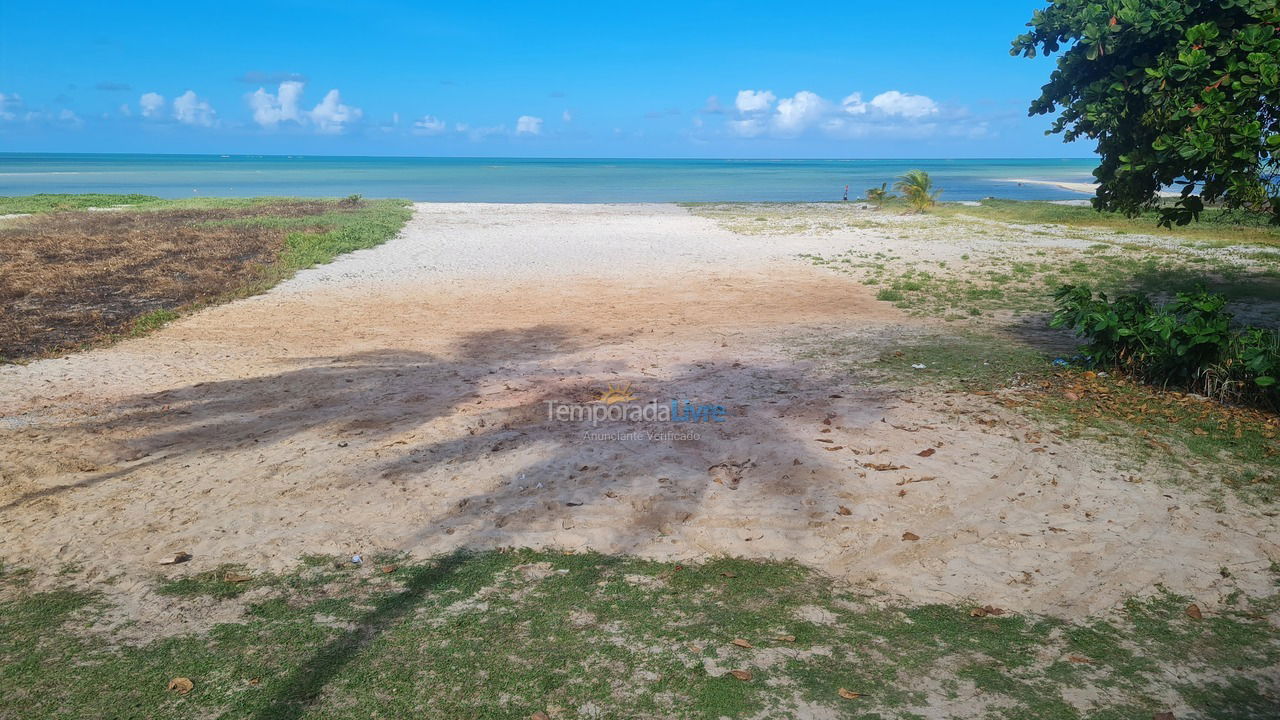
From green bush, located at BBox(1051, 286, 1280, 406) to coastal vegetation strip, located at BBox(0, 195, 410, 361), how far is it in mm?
11174

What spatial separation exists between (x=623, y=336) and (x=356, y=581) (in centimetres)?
598

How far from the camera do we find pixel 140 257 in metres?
16.8

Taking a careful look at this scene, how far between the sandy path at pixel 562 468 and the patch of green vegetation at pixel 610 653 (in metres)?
0.36

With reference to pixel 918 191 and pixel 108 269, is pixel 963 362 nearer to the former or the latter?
pixel 108 269

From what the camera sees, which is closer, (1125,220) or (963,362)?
(963,362)

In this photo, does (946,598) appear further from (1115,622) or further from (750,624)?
(750,624)

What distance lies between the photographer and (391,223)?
2411 centimetres

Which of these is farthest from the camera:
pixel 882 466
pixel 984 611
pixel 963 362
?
pixel 963 362

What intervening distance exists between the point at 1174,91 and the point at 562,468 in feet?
18.9

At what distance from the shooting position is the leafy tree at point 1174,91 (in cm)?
602

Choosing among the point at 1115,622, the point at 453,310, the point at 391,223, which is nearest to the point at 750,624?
the point at 1115,622

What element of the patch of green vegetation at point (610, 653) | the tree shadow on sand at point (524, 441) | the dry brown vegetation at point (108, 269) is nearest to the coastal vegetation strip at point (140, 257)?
the dry brown vegetation at point (108, 269)

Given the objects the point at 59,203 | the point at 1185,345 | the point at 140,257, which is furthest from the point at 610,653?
the point at 59,203

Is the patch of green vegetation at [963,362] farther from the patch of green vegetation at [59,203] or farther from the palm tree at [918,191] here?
the patch of green vegetation at [59,203]
